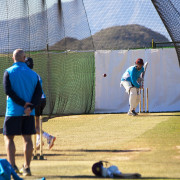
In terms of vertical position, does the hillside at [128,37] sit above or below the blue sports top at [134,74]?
above

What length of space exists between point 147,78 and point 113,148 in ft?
34.5

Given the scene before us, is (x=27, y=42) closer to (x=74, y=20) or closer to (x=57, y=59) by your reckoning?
(x=57, y=59)

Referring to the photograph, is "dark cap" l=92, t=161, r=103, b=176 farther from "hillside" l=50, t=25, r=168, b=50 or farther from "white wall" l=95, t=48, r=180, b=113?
"hillside" l=50, t=25, r=168, b=50

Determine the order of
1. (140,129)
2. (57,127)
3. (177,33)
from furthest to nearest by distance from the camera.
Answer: (57,127) → (140,129) → (177,33)

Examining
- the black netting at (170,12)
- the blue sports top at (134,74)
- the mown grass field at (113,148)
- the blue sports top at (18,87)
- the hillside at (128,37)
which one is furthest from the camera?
the hillside at (128,37)

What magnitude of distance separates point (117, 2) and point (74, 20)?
4431mm

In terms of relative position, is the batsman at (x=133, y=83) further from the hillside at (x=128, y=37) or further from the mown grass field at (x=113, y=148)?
the hillside at (x=128, y=37)

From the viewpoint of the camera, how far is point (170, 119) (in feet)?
56.1

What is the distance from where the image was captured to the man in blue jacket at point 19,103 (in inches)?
304

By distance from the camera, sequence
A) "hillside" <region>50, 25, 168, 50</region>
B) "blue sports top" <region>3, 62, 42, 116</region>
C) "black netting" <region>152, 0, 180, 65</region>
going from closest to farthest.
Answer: "blue sports top" <region>3, 62, 42, 116</region>, "black netting" <region>152, 0, 180, 65</region>, "hillside" <region>50, 25, 168, 50</region>

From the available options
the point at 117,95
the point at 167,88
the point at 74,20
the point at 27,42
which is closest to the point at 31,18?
the point at 27,42

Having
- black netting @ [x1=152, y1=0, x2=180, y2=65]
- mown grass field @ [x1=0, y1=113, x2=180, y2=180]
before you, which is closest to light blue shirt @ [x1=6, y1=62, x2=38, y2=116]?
mown grass field @ [x1=0, y1=113, x2=180, y2=180]

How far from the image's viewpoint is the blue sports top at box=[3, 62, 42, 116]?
7699 mm

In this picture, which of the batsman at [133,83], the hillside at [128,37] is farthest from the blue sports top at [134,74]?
the hillside at [128,37]
